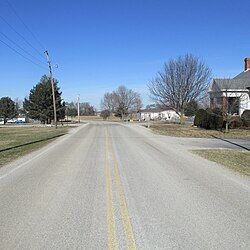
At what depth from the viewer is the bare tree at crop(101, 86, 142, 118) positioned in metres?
138

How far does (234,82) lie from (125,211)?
151 ft

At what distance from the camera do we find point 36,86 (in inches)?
3391

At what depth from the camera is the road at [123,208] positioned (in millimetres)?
5613

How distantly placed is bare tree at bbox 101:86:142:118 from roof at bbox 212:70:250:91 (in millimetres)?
79814

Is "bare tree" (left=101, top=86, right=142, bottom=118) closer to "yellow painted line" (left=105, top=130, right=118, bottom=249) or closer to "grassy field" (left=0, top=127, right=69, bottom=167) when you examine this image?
"grassy field" (left=0, top=127, right=69, bottom=167)

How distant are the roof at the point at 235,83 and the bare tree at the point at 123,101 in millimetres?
79814

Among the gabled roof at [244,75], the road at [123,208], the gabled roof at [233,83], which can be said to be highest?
the gabled roof at [244,75]

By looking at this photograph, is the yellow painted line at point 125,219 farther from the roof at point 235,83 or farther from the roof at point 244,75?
the roof at point 244,75

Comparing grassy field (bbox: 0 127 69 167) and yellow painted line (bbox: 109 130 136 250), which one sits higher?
yellow painted line (bbox: 109 130 136 250)

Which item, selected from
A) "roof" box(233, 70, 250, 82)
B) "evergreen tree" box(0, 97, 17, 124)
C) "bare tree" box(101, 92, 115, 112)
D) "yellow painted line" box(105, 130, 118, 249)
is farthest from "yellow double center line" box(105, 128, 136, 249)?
"bare tree" box(101, 92, 115, 112)

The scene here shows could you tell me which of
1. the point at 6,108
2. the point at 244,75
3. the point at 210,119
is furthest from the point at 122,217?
the point at 6,108

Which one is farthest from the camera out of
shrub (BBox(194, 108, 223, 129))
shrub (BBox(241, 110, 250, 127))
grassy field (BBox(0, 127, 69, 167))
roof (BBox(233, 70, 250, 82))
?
roof (BBox(233, 70, 250, 82))

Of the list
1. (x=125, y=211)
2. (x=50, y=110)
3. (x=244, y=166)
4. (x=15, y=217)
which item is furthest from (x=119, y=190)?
(x=50, y=110)

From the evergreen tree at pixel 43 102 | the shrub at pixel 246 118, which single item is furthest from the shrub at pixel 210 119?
the evergreen tree at pixel 43 102
